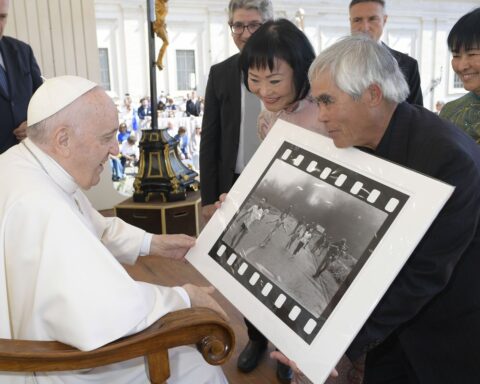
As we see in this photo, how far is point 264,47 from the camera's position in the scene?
1850 mm

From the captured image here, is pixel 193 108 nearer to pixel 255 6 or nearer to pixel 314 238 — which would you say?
pixel 255 6

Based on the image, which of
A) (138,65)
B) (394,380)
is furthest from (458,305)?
(138,65)

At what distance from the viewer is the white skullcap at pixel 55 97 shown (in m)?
1.51

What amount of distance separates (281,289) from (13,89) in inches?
99.8

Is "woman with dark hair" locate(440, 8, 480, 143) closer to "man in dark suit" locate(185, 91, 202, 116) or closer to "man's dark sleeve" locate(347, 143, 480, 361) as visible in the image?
"man's dark sleeve" locate(347, 143, 480, 361)

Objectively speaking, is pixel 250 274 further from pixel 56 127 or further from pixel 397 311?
pixel 56 127

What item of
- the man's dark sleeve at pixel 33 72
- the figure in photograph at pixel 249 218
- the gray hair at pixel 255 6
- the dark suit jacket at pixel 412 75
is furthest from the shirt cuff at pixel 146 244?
the man's dark sleeve at pixel 33 72

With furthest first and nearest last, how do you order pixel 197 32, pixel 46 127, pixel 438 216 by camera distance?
pixel 197 32
pixel 46 127
pixel 438 216

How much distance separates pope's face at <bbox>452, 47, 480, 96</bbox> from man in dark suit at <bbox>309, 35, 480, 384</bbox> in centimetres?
63

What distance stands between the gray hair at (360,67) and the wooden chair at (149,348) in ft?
2.45

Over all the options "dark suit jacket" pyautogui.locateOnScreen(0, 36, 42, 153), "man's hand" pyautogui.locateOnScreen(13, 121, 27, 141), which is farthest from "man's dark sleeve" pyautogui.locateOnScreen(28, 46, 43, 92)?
"man's hand" pyautogui.locateOnScreen(13, 121, 27, 141)

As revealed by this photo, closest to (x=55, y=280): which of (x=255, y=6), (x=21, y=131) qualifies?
(x=255, y=6)

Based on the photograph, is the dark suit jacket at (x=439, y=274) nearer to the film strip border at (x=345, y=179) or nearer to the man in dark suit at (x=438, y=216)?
the man in dark suit at (x=438, y=216)

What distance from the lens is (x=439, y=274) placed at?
1187 mm
